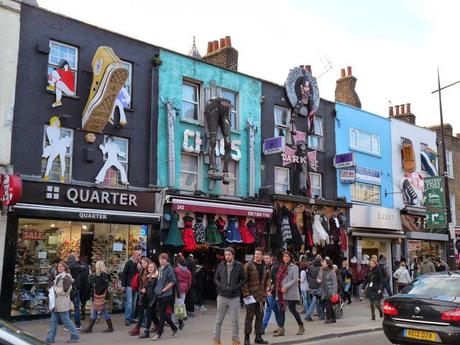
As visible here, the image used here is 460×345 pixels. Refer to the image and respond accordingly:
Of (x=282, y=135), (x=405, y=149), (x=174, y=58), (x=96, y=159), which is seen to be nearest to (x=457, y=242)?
(x=405, y=149)

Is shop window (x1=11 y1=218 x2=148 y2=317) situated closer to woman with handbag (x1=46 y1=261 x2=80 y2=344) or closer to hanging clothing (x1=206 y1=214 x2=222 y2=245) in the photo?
hanging clothing (x1=206 y1=214 x2=222 y2=245)

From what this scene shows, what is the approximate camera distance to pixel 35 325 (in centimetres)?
1368

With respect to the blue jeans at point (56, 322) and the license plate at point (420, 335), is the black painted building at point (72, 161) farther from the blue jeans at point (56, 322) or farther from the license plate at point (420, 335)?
the license plate at point (420, 335)

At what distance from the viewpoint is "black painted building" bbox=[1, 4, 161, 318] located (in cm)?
1477

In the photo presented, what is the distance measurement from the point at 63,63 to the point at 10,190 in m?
4.64

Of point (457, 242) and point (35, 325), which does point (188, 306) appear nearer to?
point (35, 325)

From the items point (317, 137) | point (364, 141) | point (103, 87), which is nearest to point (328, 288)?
point (103, 87)

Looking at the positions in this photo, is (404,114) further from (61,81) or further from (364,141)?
(61,81)

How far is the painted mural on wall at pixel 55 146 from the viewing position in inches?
610

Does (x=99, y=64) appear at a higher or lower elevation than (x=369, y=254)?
higher

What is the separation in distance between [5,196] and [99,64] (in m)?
4.84

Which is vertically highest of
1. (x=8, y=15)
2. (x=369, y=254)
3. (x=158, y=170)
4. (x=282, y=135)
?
(x=8, y=15)

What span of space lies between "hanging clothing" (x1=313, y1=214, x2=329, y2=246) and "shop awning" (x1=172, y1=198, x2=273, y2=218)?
8.97 feet

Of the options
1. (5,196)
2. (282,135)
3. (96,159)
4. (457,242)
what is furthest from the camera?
(457,242)
